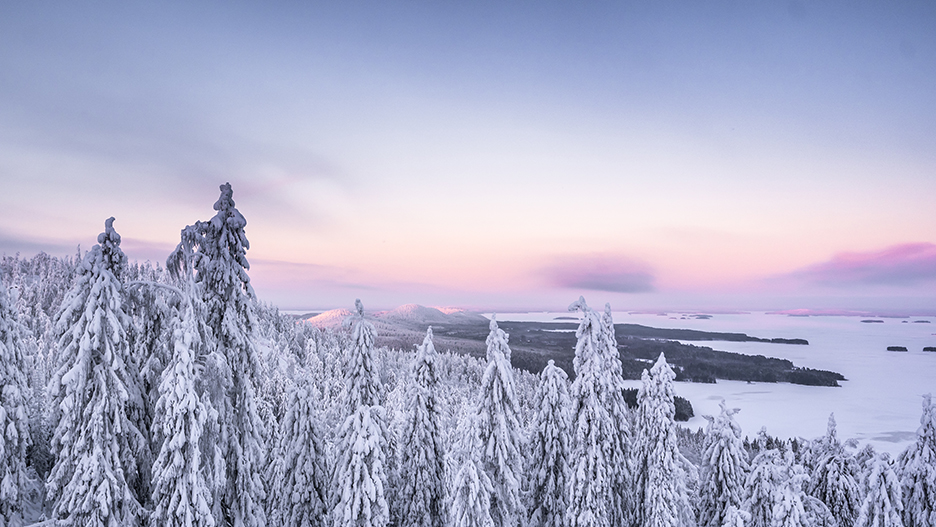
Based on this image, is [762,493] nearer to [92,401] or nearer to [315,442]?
[315,442]

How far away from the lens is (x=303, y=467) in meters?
19.4

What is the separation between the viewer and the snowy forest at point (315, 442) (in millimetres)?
10062

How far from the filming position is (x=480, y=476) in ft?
50.7

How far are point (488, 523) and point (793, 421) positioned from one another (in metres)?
125

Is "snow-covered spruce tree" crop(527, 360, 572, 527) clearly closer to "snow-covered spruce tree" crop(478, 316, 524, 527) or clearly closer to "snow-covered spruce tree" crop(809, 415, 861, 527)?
"snow-covered spruce tree" crop(478, 316, 524, 527)

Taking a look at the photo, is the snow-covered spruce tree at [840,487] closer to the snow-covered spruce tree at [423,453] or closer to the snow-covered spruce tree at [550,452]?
the snow-covered spruce tree at [550,452]

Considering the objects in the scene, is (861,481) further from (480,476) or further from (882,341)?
(882,341)

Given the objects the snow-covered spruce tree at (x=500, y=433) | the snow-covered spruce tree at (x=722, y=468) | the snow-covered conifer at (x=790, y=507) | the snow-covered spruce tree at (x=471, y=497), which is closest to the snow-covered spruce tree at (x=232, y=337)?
the snow-covered spruce tree at (x=471, y=497)

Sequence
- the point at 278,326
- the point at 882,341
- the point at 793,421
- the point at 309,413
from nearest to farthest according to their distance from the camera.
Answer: the point at 309,413 < the point at 793,421 < the point at 278,326 < the point at 882,341

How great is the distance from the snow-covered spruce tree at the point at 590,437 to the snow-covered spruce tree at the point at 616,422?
371 mm

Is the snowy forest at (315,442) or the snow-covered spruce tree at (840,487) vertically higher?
the snowy forest at (315,442)

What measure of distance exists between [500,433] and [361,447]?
5.42m

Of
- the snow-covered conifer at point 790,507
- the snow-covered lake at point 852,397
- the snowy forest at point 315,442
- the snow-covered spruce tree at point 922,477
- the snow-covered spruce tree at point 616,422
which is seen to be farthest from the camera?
the snow-covered lake at point 852,397

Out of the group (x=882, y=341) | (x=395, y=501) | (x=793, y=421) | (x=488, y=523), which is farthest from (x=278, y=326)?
(x=882, y=341)
